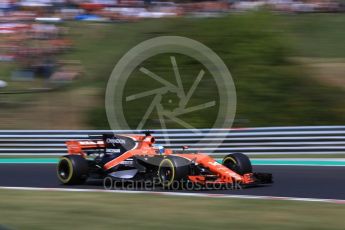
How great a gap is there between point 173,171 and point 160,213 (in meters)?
1.94

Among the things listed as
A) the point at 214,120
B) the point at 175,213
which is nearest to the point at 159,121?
the point at 214,120

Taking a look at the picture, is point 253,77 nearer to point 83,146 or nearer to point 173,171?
point 83,146

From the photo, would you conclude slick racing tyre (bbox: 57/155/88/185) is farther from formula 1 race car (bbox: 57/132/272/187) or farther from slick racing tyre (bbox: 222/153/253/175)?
slick racing tyre (bbox: 222/153/253/175)

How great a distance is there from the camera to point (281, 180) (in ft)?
37.0

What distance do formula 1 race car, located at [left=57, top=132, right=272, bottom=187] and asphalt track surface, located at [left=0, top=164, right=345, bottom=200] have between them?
0.62 feet

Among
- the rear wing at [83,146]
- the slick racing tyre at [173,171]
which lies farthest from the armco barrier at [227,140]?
the slick racing tyre at [173,171]

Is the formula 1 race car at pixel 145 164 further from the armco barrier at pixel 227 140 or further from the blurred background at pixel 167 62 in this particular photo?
the blurred background at pixel 167 62

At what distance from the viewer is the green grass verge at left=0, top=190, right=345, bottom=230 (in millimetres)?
7152

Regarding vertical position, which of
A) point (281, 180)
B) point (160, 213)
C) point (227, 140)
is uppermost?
point (227, 140)

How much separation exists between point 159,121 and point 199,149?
3.14 meters

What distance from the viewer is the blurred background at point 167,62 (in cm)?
1917

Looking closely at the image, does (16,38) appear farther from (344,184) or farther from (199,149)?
(344,184)

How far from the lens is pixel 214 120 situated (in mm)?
18453
